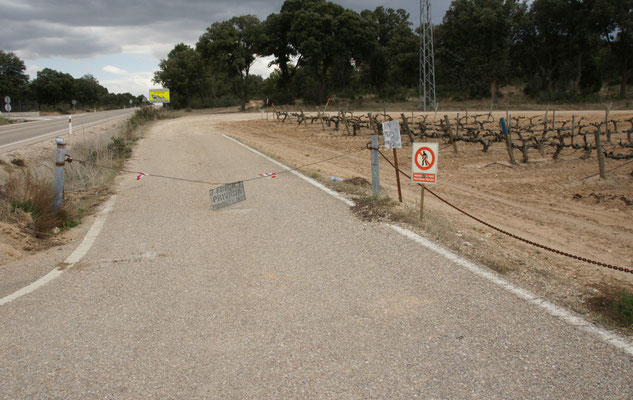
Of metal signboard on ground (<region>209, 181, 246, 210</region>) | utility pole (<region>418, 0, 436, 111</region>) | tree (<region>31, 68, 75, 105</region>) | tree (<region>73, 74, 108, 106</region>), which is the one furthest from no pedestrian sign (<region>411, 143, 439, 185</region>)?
tree (<region>73, 74, 108, 106</region>)

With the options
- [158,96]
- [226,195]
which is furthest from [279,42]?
[226,195]

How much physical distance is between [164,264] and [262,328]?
2063 mm

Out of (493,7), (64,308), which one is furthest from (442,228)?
(493,7)

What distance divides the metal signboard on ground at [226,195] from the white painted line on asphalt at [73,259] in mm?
1729

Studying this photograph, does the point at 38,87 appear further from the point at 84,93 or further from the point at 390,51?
the point at 390,51

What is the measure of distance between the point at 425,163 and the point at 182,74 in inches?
2850

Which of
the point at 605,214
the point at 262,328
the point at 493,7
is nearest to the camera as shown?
the point at 262,328

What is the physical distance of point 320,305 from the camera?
4.09m

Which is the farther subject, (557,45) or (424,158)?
(557,45)

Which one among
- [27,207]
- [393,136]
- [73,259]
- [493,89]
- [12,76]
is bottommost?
[73,259]

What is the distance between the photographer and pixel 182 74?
73062 mm

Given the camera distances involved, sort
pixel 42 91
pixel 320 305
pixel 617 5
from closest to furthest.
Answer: pixel 320 305, pixel 617 5, pixel 42 91

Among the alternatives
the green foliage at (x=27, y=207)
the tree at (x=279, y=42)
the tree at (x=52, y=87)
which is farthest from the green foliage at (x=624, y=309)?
the tree at (x=52, y=87)

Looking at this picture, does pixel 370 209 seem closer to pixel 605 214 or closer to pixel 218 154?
pixel 605 214
